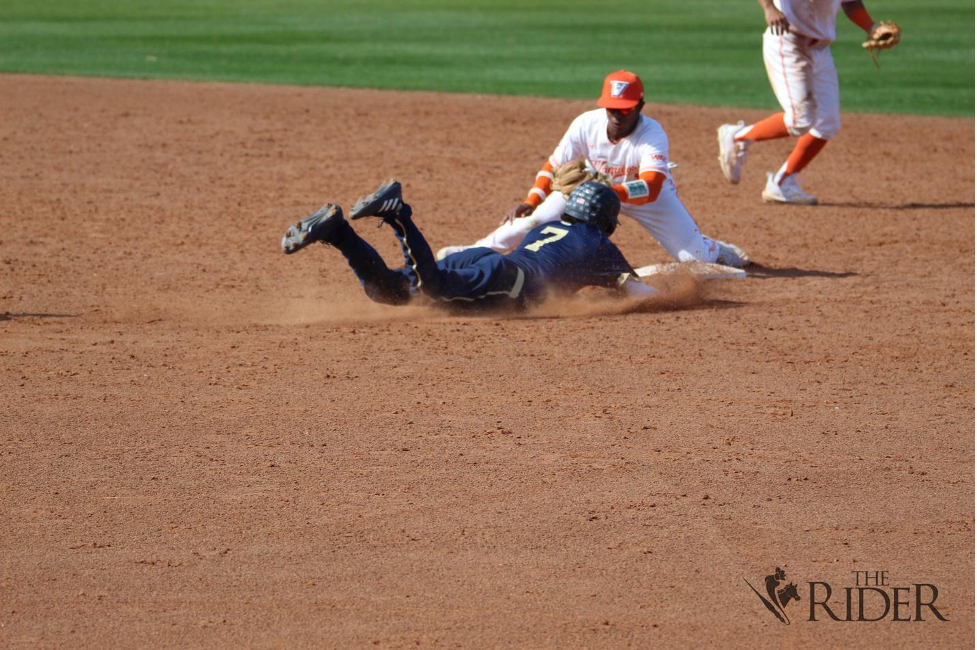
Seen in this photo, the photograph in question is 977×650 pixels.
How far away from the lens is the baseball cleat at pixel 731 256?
8031 millimetres

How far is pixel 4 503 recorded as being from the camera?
4.36 meters

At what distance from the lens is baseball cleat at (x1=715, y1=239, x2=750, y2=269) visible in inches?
316

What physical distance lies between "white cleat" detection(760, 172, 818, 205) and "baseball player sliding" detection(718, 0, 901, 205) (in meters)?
0.17

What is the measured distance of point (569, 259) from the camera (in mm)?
6836

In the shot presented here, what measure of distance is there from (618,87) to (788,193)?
3.22 meters

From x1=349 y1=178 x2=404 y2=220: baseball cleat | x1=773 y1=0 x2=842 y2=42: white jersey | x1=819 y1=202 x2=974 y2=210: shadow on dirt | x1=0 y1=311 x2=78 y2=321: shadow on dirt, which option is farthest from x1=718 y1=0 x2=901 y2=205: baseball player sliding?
x1=0 y1=311 x2=78 y2=321: shadow on dirt

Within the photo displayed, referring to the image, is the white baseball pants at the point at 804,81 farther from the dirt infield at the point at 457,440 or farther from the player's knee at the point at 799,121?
the dirt infield at the point at 457,440

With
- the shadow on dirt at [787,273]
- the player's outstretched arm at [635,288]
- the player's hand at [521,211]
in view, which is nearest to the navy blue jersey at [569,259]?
the player's outstretched arm at [635,288]

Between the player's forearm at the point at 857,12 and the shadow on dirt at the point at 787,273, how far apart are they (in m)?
2.52

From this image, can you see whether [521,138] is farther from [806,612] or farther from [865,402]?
[806,612]

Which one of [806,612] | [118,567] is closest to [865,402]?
[806,612]

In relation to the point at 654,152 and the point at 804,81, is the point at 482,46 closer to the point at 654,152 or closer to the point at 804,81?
the point at 804,81

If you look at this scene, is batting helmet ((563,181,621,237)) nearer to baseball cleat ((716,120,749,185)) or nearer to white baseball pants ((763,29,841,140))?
white baseball pants ((763,29,841,140))

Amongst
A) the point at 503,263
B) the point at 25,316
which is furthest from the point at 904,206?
the point at 25,316
